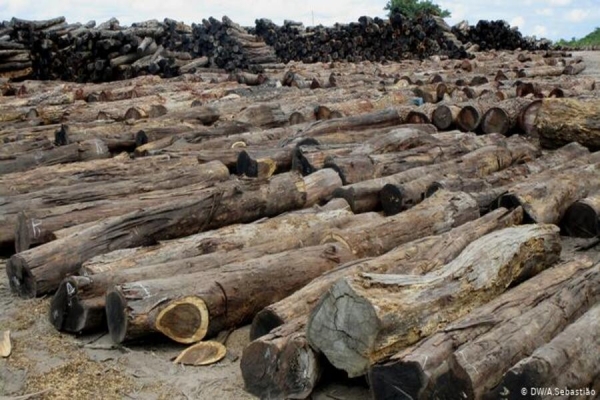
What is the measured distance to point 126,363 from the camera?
159 inches

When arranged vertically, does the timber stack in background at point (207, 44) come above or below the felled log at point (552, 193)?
above

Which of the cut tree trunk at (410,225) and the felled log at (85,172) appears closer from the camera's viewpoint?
the cut tree trunk at (410,225)

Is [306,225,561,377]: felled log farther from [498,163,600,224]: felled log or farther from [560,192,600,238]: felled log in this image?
[560,192,600,238]: felled log

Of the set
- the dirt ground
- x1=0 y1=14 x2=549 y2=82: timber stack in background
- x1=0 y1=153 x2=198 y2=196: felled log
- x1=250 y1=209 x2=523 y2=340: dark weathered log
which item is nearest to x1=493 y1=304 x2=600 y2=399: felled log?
the dirt ground

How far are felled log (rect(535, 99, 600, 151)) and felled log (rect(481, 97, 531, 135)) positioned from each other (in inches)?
25.4

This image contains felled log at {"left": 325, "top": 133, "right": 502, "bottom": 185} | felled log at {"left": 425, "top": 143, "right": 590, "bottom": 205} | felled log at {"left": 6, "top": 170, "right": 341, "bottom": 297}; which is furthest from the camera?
felled log at {"left": 325, "top": 133, "right": 502, "bottom": 185}

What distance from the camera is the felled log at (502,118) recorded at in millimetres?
9422

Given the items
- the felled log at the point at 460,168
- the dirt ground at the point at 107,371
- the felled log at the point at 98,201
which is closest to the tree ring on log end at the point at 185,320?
the dirt ground at the point at 107,371

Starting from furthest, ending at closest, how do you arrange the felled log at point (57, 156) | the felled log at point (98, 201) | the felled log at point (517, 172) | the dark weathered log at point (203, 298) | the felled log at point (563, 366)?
the felled log at point (57, 156)
the felled log at point (517, 172)
the felled log at point (98, 201)
the dark weathered log at point (203, 298)
the felled log at point (563, 366)

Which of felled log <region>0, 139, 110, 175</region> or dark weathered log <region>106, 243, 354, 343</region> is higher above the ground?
felled log <region>0, 139, 110, 175</region>

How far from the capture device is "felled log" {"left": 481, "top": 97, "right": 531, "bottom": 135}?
9.42 metres

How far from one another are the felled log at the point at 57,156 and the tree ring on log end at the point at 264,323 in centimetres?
507

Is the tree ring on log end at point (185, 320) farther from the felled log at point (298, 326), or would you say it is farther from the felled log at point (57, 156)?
the felled log at point (57, 156)

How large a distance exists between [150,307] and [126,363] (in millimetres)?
368
